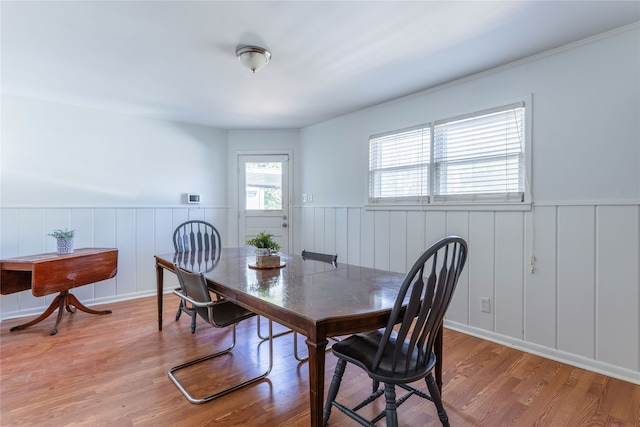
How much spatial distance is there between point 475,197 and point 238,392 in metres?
2.36

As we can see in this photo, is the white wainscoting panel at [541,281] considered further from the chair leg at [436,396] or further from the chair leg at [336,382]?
the chair leg at [336,382]

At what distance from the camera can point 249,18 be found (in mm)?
1908

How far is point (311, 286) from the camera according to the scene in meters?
1.72

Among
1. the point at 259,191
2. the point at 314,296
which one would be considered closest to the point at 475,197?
the point at 314,296

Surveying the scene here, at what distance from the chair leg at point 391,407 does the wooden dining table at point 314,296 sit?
0.85 feet

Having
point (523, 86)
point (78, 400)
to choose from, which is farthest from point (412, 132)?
point (78, 400)

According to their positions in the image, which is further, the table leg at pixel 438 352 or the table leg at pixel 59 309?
the table leg at pixel 59 309

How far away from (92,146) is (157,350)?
2516mm

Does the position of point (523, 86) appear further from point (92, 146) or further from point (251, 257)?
point (92, 146)

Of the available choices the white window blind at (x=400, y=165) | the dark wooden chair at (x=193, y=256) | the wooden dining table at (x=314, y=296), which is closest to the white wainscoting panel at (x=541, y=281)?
the white window blind at (x=400, y=165)

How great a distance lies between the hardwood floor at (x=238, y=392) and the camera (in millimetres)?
1694

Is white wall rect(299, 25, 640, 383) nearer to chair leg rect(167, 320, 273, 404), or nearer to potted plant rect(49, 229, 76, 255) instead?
chair leg rect(167, 320, 273, 404)

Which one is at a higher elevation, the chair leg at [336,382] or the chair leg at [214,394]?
the chair leg at [336,382]

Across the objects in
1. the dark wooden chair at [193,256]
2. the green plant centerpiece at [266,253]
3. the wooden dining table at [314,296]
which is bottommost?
the wooden dining table at [314,296]
